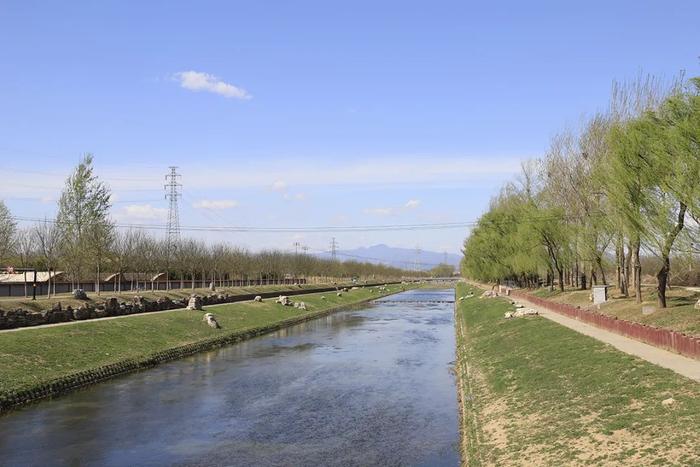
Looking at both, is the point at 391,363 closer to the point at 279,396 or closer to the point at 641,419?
the point at 279,396

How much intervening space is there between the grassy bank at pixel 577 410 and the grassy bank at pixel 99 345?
1808 centimetres

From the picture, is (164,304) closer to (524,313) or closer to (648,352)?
(524,313)

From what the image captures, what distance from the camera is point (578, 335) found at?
2945 cm

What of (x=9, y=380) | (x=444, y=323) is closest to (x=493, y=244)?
(x=444, y=323)

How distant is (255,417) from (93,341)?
16770 mm

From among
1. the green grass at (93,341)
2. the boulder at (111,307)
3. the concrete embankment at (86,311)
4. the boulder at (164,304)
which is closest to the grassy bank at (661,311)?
the green grass at (93,341)

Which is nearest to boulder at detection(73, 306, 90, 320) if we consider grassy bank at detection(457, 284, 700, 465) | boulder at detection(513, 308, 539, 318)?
grassy bank at detection(457, 284, 700, 465)

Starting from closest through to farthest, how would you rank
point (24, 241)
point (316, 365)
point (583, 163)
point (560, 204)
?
point (316, 365)
point (583, 163)
point (560, 204)
point (24, 241)

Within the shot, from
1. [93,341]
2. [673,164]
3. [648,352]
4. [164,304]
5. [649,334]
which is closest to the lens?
[648,352]

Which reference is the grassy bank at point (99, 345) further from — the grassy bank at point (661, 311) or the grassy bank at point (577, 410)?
the grassy bank at point (661, 311)

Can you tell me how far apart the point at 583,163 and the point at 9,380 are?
148 ft

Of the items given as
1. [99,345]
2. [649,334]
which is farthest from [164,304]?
[649,334]

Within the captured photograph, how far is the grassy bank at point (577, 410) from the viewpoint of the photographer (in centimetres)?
1298

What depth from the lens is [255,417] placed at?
22844 millimetres
